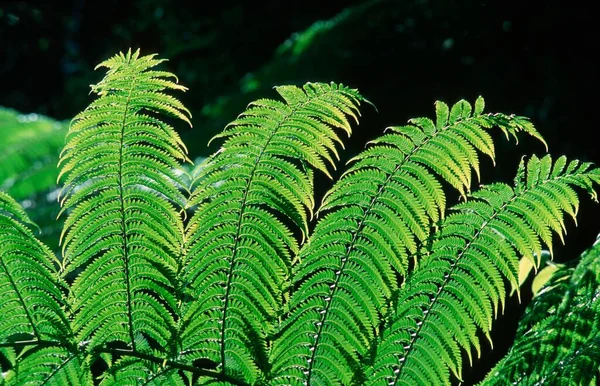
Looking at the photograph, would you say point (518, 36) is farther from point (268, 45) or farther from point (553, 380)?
point (268, 45)

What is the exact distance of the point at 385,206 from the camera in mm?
1092

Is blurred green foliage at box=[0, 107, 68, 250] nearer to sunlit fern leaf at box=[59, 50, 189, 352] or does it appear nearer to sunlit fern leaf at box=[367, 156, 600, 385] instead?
sunlit fern leaf at box=[59, 50, 189, 352]

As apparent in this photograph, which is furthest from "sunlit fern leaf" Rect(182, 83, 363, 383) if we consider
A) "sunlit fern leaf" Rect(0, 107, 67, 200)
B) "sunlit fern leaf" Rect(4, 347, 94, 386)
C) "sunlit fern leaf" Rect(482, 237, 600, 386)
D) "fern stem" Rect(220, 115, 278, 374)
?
"sunlit fern leaf" Rect(0, 107, 67, 200)

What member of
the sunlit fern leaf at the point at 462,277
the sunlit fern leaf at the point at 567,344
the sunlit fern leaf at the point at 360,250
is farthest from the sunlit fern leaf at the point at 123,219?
the sunlit fern leaf at the point at 567,344

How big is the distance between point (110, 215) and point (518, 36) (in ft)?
6.06

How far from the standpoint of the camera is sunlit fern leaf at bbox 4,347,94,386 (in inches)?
41.6

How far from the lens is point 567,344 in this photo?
40.6 inches

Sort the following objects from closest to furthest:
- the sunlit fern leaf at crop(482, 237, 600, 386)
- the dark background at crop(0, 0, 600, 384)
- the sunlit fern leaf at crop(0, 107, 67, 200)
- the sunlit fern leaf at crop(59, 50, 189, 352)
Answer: the sunlit fern leaf at crop(482, 237, 600, 386) → the sunlit fern leaf at crop(59, 50, 189, 352) → the sunlit fern leaf at crop(0, 107, 67, 200) → the dark background at crop(0, 0, 600, 384)

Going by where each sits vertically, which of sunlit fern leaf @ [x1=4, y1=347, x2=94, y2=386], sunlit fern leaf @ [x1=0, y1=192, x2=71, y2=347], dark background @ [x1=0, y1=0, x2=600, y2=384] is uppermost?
dark background @ [x1=0, y1=0, x2=600, y2=384]

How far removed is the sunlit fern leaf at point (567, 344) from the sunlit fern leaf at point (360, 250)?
0.24 metres

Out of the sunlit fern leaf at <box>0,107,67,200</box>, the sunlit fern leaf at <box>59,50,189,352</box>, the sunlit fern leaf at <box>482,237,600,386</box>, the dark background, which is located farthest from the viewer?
the dark background

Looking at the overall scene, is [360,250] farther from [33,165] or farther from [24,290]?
[33,165]

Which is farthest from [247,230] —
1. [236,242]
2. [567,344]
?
[567,344]

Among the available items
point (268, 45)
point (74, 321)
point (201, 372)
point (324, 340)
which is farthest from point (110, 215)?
point (268, 45)
